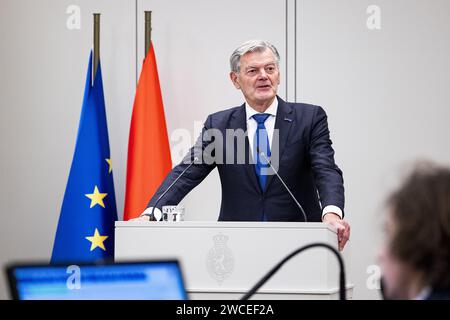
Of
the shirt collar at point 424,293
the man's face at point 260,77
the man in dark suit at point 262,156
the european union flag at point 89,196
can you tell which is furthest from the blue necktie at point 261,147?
the shirt collar at point 424,293

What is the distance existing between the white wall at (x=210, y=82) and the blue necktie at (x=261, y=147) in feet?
5.85

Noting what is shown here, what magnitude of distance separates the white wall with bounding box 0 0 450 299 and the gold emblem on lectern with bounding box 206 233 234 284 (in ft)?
9.19

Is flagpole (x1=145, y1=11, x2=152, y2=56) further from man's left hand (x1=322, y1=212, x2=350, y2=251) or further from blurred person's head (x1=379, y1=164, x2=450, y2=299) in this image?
blurred person's head (x1=379, y1=164, x2=450, y2=299)

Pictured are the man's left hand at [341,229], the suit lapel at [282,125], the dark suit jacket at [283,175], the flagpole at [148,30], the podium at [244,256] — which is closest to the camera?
the podium at [244,256]

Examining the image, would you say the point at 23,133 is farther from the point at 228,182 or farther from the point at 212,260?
the point at 212,260

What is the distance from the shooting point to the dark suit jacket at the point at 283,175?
4.09 m

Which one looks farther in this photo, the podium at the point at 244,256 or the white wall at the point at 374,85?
the white wall at the point at 374,85

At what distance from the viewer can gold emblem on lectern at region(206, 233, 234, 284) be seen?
3318 mm

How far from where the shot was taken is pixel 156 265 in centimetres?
149

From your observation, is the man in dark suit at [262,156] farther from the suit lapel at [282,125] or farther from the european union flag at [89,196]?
the european union flag at [89,196]

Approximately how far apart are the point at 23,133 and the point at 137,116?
1.06 m

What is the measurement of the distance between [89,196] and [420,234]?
4510 mm

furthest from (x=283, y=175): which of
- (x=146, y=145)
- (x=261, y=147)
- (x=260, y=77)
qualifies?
(x=146, y=145)
